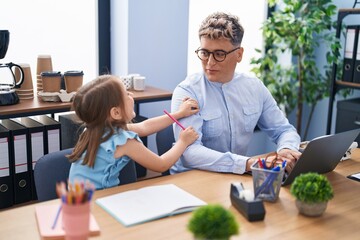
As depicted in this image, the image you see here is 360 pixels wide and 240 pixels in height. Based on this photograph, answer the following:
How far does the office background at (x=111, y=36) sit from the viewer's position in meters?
2.59

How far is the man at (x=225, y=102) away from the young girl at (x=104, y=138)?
29 cm

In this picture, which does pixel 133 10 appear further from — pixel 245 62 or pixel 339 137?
pixel 339 137

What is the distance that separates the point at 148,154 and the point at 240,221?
0.42 meters

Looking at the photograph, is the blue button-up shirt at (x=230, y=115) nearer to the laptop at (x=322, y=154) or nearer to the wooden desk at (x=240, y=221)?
the laptop at (x=322, y=154)

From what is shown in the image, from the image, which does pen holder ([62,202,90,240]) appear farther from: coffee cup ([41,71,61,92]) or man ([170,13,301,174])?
coffee cup ([41,71,61,92])

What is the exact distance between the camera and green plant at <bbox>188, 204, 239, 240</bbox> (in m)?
0.84

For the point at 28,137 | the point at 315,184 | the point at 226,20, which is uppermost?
the point at 226,20

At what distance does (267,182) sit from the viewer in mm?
1345

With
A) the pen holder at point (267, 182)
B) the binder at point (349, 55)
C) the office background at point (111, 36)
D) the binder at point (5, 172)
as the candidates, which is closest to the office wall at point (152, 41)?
the office background at point (111, 36)

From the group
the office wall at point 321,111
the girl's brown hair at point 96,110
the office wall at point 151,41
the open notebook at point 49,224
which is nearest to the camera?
the open notebook at point 49,224

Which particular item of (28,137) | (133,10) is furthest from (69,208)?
(133,10)

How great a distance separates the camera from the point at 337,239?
115 centimetres

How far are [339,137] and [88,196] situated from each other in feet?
3.06

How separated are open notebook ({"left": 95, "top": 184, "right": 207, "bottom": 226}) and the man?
0.34 m
